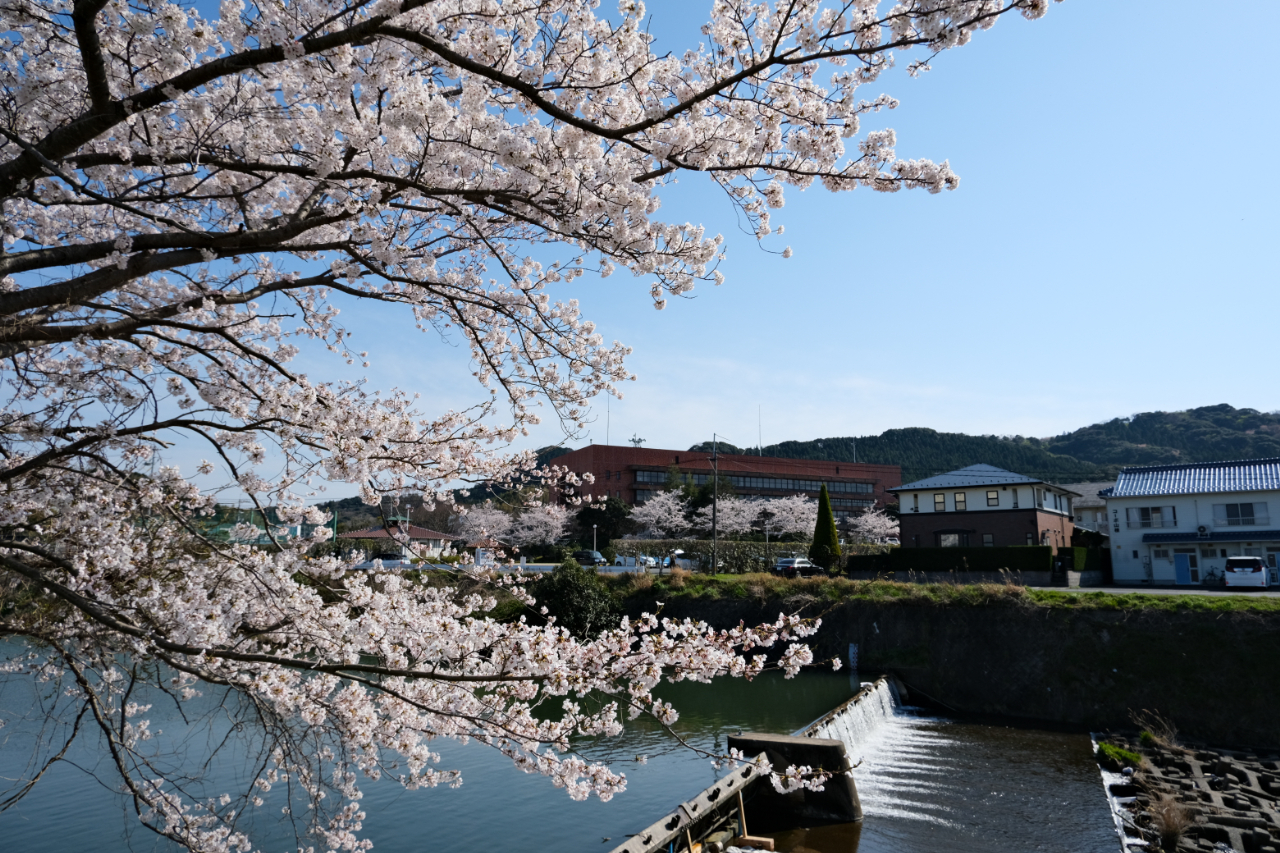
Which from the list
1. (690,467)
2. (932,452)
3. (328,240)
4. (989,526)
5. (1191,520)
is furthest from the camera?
(932,452)

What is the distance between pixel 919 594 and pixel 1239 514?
19386 mm

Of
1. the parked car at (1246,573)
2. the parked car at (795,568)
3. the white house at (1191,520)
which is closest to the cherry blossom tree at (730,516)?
the parked car at (795,568)

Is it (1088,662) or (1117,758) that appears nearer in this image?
(1117,758)

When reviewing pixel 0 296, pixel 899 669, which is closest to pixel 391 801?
pixel 0 296

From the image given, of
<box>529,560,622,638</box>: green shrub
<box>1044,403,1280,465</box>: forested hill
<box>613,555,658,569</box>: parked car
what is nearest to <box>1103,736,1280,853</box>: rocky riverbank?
<box>529,560,622,638</box>: green shrub

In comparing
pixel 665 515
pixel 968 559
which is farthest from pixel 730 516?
pixel 968 559

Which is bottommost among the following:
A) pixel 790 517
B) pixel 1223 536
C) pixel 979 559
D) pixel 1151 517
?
pixel 979 559

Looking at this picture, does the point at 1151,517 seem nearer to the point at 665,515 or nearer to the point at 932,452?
the point at 665,515

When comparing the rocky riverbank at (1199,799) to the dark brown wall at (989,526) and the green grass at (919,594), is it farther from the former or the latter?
the dark brown wall at (989,526)

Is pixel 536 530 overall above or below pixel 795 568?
above

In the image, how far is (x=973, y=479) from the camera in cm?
3612

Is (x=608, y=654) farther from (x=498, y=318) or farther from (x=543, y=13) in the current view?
(x=543, y=13)

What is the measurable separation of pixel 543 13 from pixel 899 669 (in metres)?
18.9

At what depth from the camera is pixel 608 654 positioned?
13.8 ft
